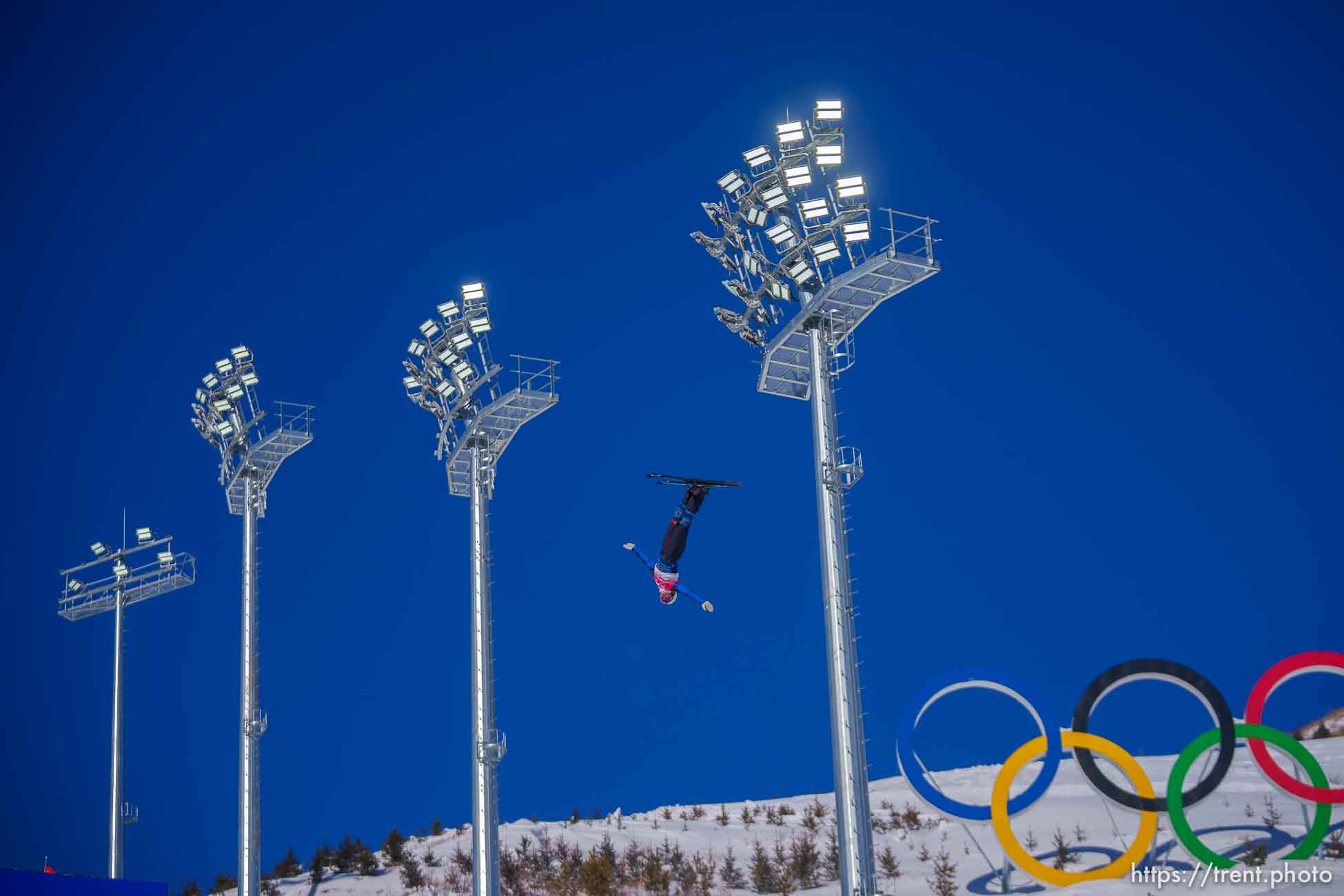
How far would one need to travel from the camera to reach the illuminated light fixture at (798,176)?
91.9 feet

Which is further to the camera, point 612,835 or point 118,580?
point 118,580

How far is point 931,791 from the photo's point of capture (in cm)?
2348

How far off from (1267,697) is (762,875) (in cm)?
1304

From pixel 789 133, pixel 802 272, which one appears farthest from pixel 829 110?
pixel 802 272

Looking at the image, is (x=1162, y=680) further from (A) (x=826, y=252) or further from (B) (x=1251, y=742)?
(A) (x=826, y=252)

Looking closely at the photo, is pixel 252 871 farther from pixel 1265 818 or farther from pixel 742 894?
pixel 1265 818

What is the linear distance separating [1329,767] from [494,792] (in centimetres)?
2102

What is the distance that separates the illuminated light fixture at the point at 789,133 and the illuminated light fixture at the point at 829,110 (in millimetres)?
471

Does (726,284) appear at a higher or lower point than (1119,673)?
higher

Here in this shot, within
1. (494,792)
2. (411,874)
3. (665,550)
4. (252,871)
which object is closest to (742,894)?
(494,792)

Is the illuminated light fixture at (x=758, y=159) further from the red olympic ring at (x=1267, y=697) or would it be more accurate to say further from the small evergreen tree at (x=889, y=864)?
the small evergreen tree at (x=889, y=864)

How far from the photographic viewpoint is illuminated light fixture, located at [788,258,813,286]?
27.2 m

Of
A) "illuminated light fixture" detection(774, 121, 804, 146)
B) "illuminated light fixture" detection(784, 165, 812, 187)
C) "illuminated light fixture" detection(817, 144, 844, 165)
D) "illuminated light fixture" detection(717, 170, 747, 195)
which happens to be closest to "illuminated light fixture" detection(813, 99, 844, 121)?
"illuminated light fixture" detection(774, 121, 804, 146)

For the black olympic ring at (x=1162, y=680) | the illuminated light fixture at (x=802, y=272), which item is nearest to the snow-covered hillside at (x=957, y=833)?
the black olympic ring at (x=1162, y=680)
